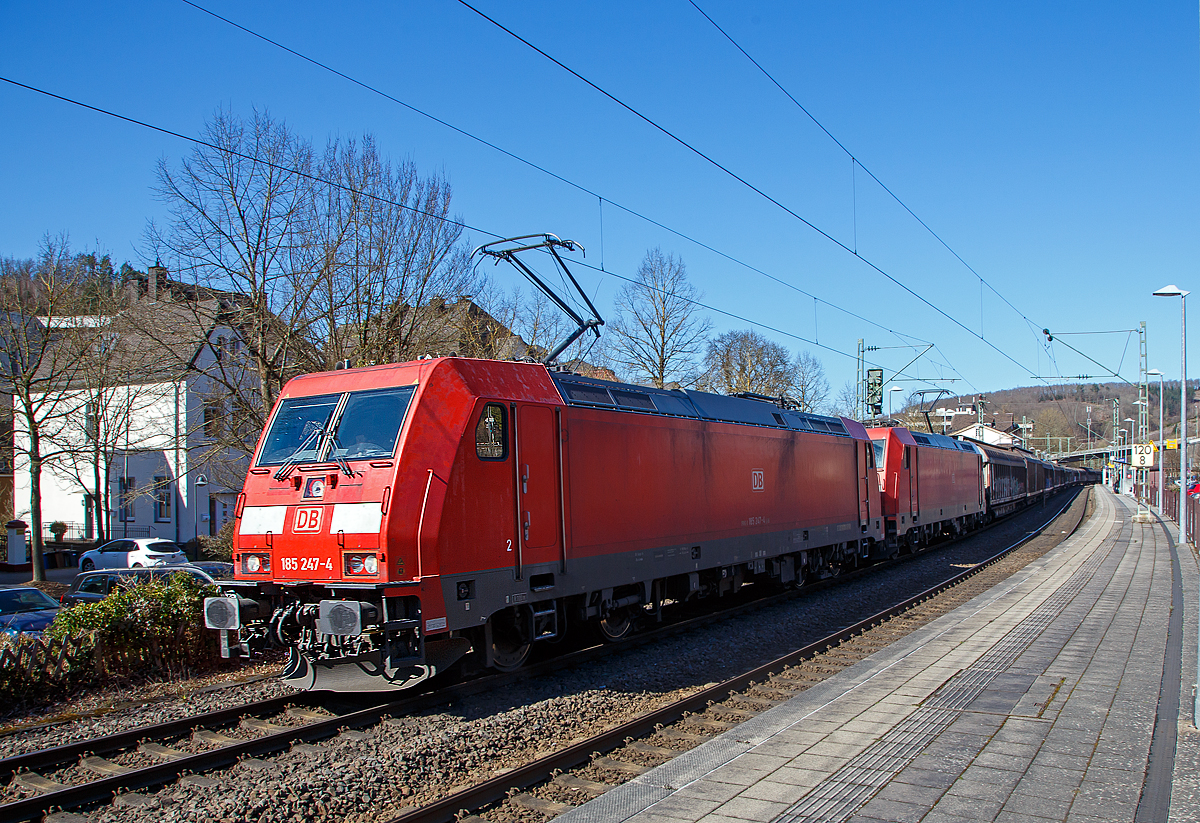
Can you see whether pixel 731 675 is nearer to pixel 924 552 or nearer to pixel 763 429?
pixel 763 429

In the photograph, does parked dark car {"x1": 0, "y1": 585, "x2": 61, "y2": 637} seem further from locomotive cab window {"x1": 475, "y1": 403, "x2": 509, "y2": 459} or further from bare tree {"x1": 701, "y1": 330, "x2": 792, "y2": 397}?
bare tree {"x1": 701, "y1": 330, "x2": 792, "y2": 397}

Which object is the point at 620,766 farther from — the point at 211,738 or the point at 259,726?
the point at 211,738

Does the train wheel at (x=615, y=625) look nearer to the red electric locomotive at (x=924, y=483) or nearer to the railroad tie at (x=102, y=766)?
the railroad tie at (x=102, y=766)

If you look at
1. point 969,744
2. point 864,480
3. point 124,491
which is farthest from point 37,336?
point 969,744

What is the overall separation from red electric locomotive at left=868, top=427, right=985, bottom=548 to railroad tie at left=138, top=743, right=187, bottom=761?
17.8m

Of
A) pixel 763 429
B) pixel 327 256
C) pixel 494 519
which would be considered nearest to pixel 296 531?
pixel 494 519

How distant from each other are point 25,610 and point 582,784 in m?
11.1

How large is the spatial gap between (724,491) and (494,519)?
561cm

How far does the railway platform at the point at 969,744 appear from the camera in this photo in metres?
5.44

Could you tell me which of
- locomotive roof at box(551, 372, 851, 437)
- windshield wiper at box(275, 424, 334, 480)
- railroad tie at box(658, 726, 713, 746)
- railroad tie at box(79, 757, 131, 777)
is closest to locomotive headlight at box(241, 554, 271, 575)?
windshield wiper at box(275, 424, 334, 480)

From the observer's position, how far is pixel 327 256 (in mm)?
17922

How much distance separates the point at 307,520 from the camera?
820 centimetres

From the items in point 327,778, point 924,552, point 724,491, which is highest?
point 724,491

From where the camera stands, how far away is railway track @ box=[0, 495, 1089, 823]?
593 cm
